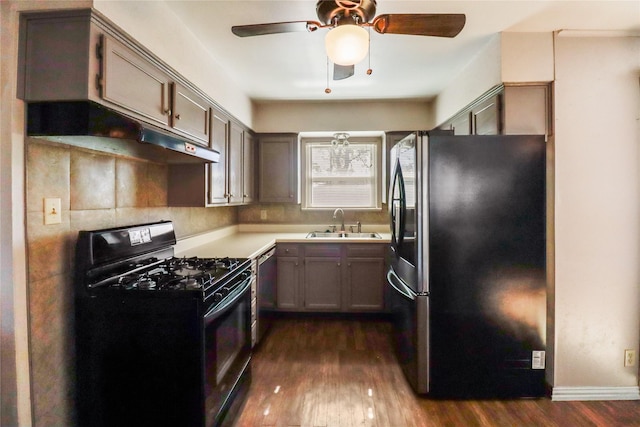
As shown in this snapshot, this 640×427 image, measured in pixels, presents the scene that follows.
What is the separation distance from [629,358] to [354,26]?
9.08ft

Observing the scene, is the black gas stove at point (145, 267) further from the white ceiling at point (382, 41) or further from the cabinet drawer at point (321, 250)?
the white ceiling at point (382, 41)

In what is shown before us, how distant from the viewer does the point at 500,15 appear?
1.91 m

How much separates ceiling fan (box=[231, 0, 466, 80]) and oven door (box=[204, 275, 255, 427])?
1409 millimetres

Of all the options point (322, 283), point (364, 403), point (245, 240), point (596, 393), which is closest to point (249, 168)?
point (245, 240)

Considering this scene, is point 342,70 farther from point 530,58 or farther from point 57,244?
point 57,244

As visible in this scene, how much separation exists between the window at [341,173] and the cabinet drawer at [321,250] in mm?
826

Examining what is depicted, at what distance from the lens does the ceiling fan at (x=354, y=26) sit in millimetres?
1367

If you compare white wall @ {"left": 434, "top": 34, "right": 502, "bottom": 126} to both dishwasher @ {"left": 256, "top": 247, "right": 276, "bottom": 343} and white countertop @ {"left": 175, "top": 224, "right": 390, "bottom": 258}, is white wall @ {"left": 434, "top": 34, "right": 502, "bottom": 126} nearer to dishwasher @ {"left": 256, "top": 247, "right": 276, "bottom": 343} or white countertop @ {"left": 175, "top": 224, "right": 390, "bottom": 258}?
white countertop @ {"left": 175, "top": 224, "right": 390, "bottom": 258}

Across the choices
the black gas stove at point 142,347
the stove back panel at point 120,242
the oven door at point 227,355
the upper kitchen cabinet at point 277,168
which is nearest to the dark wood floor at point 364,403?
the oven door at point 227,355

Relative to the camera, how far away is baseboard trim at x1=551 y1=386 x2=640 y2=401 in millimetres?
2047

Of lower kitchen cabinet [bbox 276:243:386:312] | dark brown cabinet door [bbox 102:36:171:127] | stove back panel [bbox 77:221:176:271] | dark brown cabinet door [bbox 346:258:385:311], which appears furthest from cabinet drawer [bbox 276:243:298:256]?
dark brown cabinet door [bbox 102:36:171:127]

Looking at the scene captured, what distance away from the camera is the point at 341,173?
406cm

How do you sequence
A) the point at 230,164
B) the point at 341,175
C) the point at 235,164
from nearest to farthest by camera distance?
the point at 230,164
the point at 235,164
the point at 341,175

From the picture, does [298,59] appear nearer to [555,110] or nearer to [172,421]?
[555,110]
